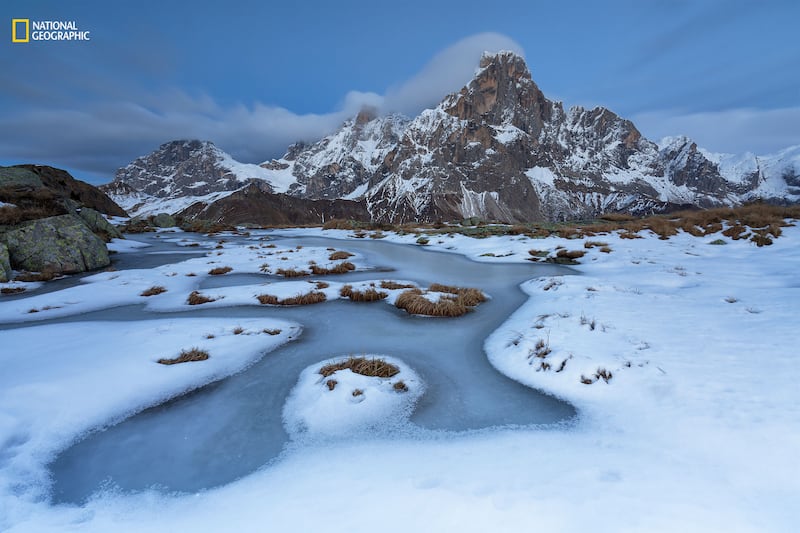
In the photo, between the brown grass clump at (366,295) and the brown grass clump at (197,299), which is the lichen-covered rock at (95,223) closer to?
the brown grass clump at (197,299)

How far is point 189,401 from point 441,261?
20.1 metres

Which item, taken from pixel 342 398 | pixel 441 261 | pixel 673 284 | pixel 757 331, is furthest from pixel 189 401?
pixel 441 261

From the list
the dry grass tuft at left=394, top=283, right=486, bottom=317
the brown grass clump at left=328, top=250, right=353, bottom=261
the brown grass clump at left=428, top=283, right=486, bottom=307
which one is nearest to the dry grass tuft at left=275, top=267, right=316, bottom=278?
the brown grass clump at left=328, top=250, right=353, bottom=261

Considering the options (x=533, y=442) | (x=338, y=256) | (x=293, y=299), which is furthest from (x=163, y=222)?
(x=533, y=442)

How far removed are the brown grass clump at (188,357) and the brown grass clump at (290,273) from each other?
11069 millimetres

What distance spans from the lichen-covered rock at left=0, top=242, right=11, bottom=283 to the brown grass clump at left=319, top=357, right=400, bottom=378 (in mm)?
17269

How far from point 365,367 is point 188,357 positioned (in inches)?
153

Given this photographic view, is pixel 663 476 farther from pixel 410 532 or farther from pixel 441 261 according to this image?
pixel 441 261

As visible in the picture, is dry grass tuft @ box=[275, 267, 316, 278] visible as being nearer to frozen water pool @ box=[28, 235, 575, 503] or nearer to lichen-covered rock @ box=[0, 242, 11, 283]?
frozen water pool @ box=[28, 235, 575, 503]

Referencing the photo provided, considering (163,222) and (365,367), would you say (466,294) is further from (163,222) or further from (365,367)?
(163,222)

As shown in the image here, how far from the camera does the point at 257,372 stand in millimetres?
7219

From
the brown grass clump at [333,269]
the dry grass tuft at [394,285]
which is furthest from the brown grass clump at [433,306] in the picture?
the brown grass clump at [333,269]

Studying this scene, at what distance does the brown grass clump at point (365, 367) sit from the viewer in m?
6.86

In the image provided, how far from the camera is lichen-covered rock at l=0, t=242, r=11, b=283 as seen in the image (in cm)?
1490
